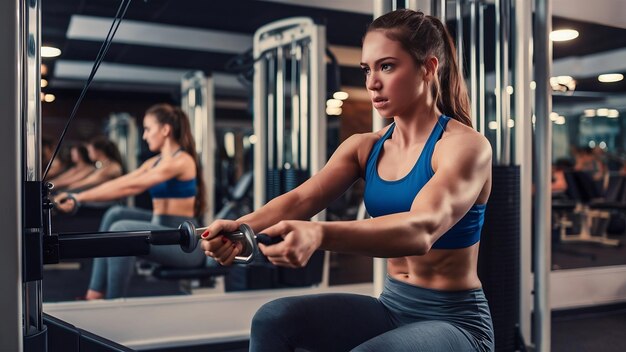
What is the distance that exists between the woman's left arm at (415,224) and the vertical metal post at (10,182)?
48 cm

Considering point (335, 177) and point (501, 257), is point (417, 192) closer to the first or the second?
point (335, 177)

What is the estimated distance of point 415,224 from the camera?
3.32ft

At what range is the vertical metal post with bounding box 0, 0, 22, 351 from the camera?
105cm

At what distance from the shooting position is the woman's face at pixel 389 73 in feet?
4.10

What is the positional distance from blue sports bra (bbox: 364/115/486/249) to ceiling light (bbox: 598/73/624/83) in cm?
416

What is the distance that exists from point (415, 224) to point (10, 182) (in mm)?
697

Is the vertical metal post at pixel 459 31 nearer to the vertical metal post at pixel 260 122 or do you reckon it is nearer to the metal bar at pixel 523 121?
the metal bar at pixel 523 121

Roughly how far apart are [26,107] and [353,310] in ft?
2.55

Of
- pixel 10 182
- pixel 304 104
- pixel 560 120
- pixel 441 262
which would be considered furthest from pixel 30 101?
pixel 560 120

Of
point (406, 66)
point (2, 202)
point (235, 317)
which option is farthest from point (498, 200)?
point (2, 202)

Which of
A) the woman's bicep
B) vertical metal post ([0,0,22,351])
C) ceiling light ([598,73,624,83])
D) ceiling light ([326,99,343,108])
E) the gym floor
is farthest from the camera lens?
ceiling light ([326,99,343,108])

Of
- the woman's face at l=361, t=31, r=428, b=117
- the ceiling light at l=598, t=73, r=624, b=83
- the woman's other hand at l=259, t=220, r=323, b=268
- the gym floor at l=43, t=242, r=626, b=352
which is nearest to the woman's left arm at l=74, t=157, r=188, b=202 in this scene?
the gym floor at l=43, t=242, r=626, b=352

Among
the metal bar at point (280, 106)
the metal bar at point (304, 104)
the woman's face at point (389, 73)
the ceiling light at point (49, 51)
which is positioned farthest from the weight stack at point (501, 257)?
the ceiling light at point (49, 51)

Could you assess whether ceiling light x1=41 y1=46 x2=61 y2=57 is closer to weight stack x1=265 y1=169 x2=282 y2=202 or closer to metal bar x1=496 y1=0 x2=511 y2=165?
weight stack x1=265 y1=169 x2=282 y2=202
